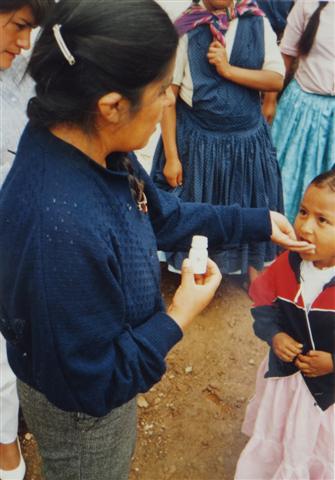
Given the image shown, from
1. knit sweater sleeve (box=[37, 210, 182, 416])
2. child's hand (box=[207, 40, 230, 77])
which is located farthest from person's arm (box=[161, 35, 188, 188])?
knit sweater sleeve (box=[37, 210, 182, 416])

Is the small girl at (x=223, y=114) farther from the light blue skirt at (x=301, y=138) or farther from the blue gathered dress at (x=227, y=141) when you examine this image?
the light blue skirt at (x=301, y=138)

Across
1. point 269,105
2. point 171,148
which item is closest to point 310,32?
point 269,105

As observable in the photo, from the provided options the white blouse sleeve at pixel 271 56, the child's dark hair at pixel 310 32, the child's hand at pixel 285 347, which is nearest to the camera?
the child's hand at pixel 285 347

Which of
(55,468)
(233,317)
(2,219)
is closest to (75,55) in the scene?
(2,219)

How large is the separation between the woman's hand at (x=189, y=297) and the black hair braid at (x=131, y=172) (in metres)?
0.21

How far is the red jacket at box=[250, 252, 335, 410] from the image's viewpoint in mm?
1438

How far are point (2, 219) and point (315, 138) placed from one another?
2390mm

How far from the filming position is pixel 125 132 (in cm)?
Result: 95

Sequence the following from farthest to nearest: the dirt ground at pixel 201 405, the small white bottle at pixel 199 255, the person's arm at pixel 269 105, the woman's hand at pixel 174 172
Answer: the person's arm at pixel 269 105 < the woman's hand at pixel 174 172 < the dirt ground at pixel 201 405 < the small white bottle at pixel 199 255

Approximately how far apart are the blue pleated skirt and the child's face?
99 centimetres

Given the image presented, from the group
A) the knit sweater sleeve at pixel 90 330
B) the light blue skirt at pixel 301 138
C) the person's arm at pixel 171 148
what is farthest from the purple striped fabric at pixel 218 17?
the knit sweater sleeve at pixel 90 330

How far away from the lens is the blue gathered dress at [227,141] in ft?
7.64

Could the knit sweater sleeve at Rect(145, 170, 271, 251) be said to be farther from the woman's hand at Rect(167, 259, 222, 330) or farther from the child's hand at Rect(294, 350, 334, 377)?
the child's hand at Rect(294, 350, 334, 377)

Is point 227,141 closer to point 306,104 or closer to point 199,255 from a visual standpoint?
point 306,104
